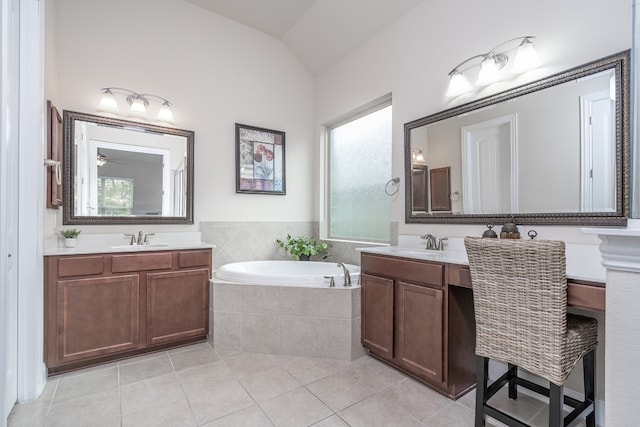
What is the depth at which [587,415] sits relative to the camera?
1495 mm

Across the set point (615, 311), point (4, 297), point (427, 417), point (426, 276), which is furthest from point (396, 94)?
point (4, 297)

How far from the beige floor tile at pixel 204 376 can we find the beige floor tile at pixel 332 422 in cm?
76

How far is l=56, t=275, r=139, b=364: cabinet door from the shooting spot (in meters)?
2.18

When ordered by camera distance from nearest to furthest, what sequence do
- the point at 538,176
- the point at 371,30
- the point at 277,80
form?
the point at 538,176, the point at 371,30, the point at 277,80

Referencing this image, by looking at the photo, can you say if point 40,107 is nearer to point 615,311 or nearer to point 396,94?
point 396,94

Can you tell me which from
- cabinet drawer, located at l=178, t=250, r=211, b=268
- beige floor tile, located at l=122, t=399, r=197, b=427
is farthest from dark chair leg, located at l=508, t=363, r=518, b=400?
cabinet drawer, located at l=178, t=250, r=211, b=268

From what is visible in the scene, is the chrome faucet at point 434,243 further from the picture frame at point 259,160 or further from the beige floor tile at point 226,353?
the picture frame at point 259,160

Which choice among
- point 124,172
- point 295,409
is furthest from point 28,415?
point 124,172

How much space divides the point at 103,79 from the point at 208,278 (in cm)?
204

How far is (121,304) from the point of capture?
2389 mm

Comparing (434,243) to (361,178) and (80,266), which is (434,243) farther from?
(80,266)

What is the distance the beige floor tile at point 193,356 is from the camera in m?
2.34

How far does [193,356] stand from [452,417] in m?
1.92

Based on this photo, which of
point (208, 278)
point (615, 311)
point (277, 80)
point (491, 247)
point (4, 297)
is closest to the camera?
point (615, 311)
